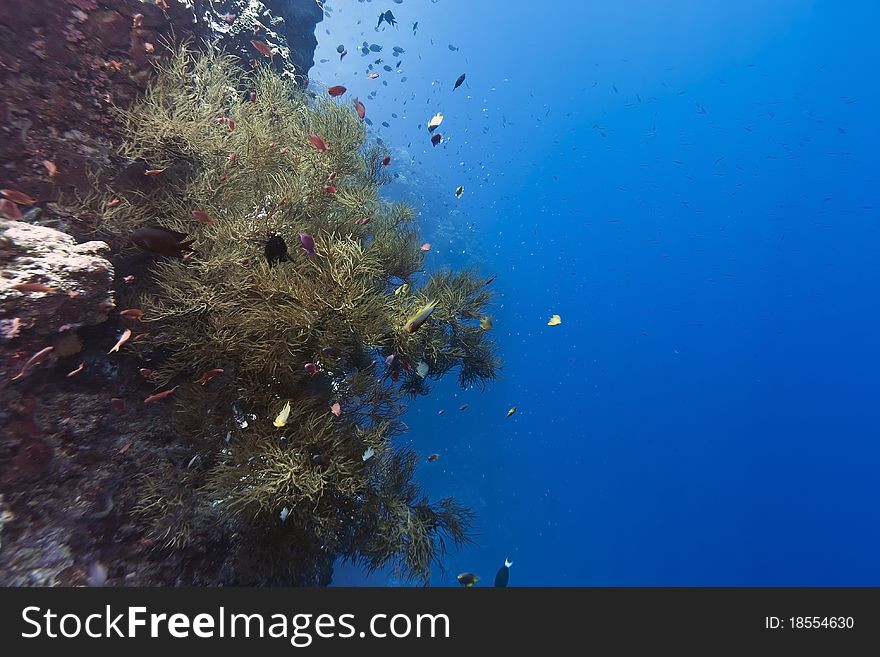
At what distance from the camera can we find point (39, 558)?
9.24 ft

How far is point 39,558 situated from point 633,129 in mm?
93216

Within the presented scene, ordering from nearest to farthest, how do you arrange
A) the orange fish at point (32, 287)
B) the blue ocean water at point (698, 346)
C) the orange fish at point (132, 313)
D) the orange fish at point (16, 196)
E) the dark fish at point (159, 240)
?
1. the orange fish at point (32, 287)
2. the dark fish at point (159, 240)
3. the orange fish at point (16, 196)
4. the orange fish at point (132, 313)
5. the blue ocean water at point (698, 346)

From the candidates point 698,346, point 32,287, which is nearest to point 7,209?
point 32,287

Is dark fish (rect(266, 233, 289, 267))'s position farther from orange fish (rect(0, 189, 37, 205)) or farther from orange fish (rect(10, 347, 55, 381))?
orange fish (rect(0, 189, 37, 205))

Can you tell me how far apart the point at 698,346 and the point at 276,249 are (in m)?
58.8

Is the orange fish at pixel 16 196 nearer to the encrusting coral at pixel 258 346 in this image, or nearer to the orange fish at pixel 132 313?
the encrusting coral at pixel 258 346

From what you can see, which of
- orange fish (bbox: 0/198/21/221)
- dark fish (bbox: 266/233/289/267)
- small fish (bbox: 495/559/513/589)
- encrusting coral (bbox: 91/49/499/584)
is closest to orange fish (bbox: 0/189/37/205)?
orange fish (bbox: 0/198/21/221)

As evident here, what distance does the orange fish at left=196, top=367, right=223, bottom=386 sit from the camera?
378 centimetres

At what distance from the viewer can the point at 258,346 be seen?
3914 millimetres

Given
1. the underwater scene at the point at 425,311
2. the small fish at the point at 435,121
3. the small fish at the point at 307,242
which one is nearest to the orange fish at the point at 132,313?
the underwater scene at the point at 425,311

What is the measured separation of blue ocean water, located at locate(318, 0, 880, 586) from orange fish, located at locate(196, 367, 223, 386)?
916 inches

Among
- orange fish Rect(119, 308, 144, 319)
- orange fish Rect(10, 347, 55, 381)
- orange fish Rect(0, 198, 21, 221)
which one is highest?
orange fish Rect(0, 198, 21, 221)

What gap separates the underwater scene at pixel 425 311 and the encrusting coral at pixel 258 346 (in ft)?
0.12

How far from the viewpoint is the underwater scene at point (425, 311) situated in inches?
145
